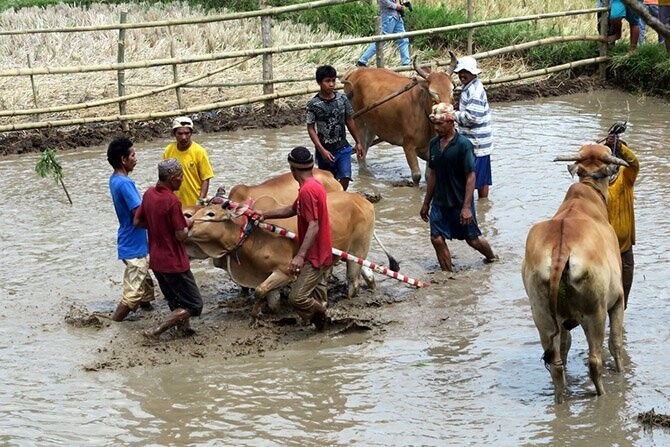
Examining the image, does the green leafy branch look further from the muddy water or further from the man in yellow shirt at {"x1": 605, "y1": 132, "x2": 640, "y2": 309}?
Answer: the man in yellow shirt at {"x1": 605, "y1": 132, "x2": 640, "y2": 309}

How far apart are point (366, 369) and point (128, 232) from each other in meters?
2.04

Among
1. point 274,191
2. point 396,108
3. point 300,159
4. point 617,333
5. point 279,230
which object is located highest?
point 300,159

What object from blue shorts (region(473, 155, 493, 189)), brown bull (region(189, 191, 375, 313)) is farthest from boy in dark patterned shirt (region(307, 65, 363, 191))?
brown bull (region(189, 191, 375, 313))

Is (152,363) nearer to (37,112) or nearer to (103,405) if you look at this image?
(103,405)

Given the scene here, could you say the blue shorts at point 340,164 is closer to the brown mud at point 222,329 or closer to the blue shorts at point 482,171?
the blue shorts at point 482,171

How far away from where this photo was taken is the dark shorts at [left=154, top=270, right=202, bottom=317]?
285 inches

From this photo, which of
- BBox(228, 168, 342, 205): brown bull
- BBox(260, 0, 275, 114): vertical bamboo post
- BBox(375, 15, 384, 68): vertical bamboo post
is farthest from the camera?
BBox(375, 15, 384, 68): vertical bamboo post

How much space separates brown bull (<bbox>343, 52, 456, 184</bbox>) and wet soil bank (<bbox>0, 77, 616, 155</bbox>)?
93.4 inches

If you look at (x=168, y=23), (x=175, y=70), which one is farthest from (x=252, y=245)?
(x=168, y=23)

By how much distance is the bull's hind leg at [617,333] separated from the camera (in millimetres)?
6363

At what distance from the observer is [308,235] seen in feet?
23.0

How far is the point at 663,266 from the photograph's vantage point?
28.1 feet

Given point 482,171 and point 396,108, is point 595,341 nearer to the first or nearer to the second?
point 482,171

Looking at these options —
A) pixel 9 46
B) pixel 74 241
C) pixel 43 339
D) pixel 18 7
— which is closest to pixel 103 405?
pixel 43 339
